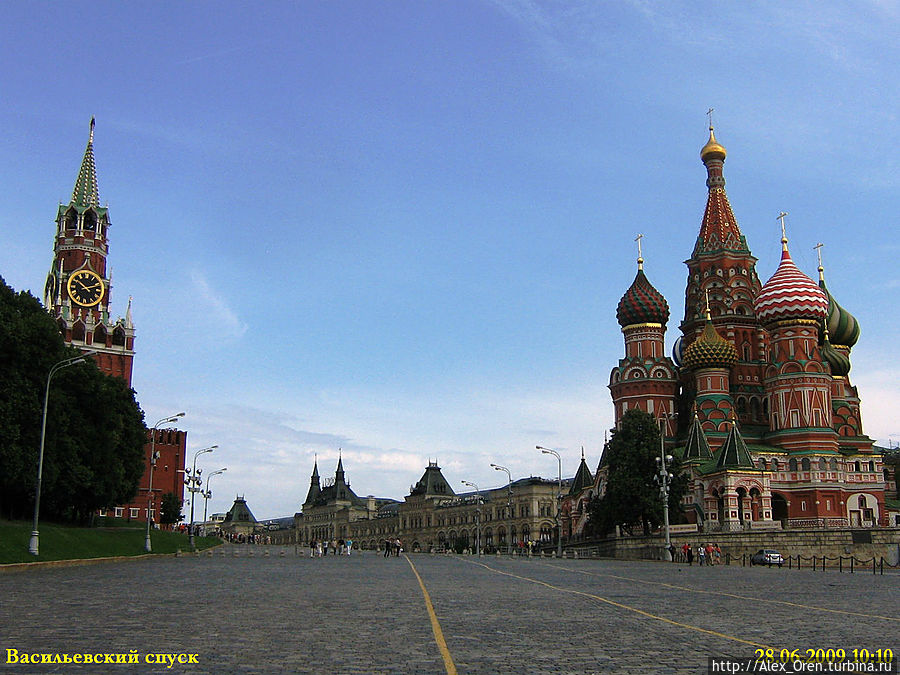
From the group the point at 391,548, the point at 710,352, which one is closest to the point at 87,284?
→ the point at 391,548

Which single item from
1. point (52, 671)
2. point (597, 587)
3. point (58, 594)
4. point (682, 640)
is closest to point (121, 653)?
point (52, 671)

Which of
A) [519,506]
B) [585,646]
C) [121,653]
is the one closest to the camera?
[121,653]

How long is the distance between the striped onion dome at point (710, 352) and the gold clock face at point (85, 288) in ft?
232

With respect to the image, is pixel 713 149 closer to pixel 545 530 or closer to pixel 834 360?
pixel 834 360

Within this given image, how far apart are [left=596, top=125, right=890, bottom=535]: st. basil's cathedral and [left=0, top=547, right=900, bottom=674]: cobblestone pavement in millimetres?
57826

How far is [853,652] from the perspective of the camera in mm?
10938

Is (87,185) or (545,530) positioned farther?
(545,530)

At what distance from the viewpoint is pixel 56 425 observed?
48969 millimetres

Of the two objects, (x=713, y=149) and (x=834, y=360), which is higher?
(x=713, y=149)

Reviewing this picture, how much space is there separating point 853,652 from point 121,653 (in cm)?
863

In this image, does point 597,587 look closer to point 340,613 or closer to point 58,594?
point 340,613

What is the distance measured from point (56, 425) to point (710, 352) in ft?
204

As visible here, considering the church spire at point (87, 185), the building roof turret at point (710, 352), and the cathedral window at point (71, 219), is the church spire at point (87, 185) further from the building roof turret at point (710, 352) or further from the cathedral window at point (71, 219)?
the building roof turret at point (710, 352)

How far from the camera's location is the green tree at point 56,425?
46594mm
